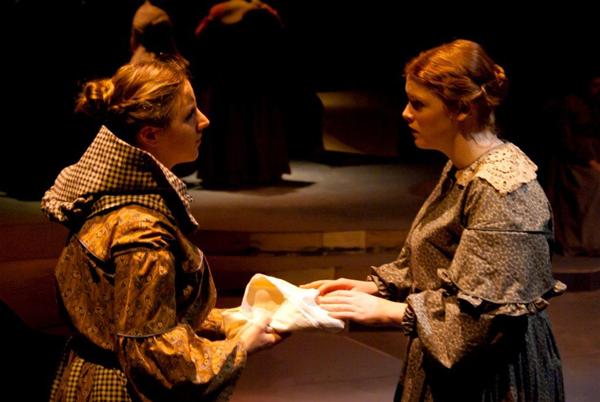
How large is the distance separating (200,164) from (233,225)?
1715 millimetres

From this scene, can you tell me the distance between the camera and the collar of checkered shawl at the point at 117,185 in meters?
1.69

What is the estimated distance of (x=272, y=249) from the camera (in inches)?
212

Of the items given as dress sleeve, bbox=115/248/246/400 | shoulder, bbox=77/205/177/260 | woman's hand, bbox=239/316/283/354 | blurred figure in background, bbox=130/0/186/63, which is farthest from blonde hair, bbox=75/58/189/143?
blurred figure in background, bbox=130/0/186/63

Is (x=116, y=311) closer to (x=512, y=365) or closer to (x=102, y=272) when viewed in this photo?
(x=102, y=272)

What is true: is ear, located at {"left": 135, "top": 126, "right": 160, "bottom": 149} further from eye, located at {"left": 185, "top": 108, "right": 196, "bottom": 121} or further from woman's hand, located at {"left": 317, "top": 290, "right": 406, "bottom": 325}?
woman's hand, located at {"left": 317, "top": 290, "right": 406, "bottom": 325}

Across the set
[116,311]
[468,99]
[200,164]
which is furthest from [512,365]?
[200,164]

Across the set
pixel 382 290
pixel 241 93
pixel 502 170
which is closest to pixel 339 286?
pixel 382 290

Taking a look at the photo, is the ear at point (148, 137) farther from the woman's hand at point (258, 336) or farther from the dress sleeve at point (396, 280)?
the dress sleeve at point (396, 280)

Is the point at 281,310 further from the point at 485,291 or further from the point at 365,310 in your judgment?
the point at 485,291

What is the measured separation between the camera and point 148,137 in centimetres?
175

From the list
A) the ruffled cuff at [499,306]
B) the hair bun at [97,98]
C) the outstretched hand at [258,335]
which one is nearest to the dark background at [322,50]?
the hair bun at [97,98]

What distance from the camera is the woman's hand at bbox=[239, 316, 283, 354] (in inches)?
71.1

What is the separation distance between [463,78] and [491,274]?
0.40 metres

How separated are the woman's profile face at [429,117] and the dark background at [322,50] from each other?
3.27 feet
